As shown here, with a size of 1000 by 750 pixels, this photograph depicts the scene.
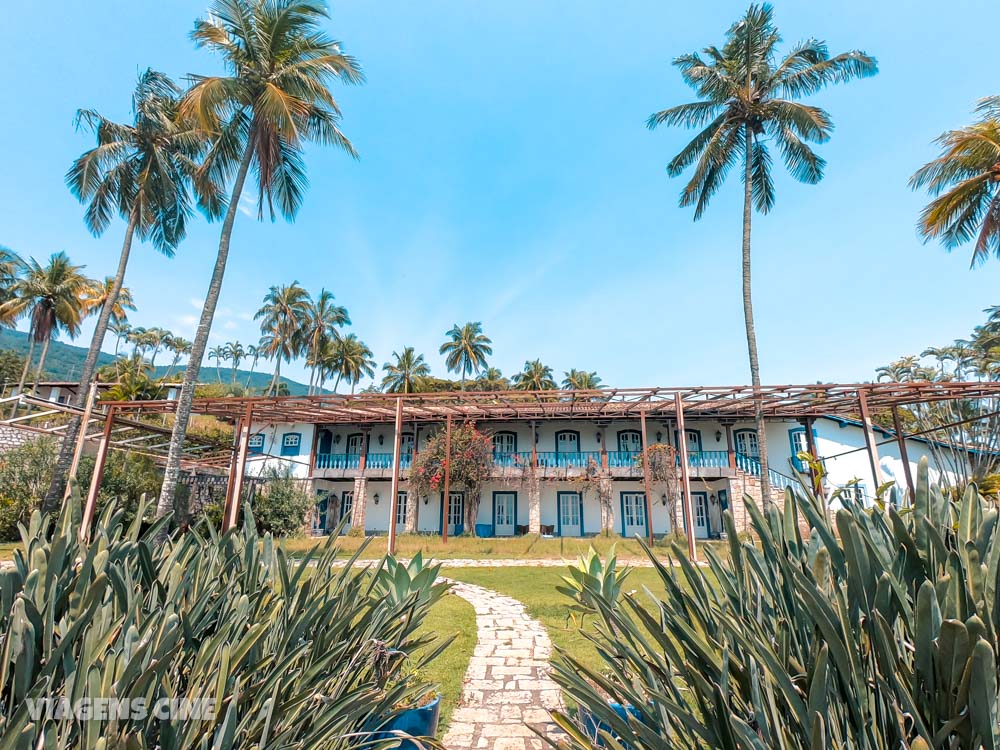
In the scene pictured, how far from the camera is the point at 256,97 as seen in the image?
393 inches

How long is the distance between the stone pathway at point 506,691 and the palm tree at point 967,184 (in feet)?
45.2

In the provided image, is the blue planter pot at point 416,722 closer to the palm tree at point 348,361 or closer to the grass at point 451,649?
the grass at point 451,649

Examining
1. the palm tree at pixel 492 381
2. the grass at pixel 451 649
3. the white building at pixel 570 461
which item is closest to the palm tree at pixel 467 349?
the palm tree at pixel 492 381

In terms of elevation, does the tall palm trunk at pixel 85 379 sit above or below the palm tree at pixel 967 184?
below

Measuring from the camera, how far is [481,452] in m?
17.4

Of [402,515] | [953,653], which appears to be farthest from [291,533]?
[953,653]

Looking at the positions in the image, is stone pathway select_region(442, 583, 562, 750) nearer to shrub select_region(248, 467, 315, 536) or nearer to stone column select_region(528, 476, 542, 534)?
shrub select_region(248, 467, 315, 536)

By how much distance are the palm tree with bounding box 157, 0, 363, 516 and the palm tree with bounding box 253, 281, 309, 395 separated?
2083 cm

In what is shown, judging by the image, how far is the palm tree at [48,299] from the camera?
23.7m

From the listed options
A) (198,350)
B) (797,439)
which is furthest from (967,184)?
(198,350)

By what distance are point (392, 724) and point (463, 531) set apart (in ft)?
54.7

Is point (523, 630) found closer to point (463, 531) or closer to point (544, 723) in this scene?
point (544, 723)

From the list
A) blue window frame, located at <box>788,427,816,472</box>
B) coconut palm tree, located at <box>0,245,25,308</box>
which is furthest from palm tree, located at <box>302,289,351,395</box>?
blue window frame, located at <box>788,427,816,472</box>

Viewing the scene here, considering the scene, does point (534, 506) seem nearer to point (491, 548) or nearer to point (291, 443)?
point (491, 548)
